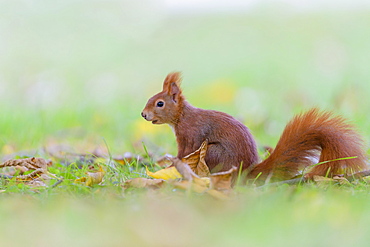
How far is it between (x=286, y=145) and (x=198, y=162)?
1.26 feet

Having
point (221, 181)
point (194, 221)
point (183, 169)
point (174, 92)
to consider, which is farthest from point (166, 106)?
point (194, 221)

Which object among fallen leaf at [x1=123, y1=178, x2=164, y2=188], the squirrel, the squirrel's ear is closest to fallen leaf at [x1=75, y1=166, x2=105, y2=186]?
fallen leaf at [x1=123, y1=178, x2=164, y2=188]

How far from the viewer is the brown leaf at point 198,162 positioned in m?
2.33

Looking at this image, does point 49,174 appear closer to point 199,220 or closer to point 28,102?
point 199,220

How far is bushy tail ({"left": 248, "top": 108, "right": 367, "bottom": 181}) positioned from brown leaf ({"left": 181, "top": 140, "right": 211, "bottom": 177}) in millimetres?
200

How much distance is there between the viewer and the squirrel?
7.22 feet

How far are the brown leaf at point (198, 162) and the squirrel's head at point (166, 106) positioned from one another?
1.02 ft

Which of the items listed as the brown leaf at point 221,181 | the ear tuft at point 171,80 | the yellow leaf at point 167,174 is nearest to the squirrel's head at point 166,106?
the ear tuft at point 171,80

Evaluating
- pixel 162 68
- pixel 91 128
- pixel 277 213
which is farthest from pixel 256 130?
pixel 162 68

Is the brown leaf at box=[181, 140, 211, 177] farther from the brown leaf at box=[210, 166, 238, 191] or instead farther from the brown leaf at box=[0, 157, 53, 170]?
the brown leaf at box=[0, 157, 53, 170]

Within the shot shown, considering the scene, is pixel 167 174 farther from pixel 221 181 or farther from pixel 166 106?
pixel 166 106

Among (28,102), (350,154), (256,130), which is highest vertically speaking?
(350,154)

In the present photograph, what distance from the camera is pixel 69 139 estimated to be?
3928mm

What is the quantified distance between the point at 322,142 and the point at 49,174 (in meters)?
1.22
